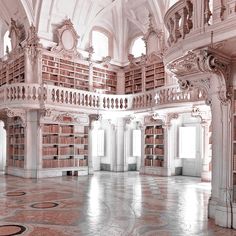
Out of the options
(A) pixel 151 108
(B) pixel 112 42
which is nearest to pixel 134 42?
(B) pixel 112 42

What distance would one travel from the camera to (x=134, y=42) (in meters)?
16.3

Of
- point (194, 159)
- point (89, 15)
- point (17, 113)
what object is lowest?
point (194, 159)

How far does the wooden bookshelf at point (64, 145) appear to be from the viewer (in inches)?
506

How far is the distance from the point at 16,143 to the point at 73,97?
10.9ft

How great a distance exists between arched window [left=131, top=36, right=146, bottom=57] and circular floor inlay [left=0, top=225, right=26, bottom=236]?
12.3 metres

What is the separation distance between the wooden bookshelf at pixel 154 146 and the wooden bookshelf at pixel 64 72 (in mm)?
3538

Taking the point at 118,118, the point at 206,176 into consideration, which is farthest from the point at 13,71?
the point at 206,176

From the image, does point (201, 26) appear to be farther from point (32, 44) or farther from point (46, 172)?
point (46, 172)

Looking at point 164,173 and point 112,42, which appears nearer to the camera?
point 164,173

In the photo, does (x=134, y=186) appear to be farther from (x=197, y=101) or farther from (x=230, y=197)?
(x=230, y=197)

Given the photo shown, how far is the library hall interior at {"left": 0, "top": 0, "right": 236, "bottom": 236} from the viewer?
5.34 metres

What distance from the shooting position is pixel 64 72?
13797 millimetres

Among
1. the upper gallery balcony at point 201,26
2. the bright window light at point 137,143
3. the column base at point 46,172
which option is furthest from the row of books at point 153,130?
the upper gallery balcony at point 201,26

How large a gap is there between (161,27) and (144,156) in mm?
5868
